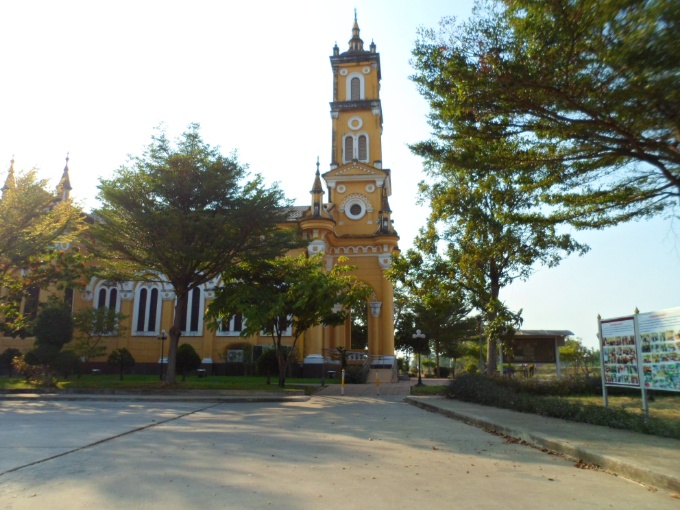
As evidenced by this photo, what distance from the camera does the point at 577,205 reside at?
11688mm

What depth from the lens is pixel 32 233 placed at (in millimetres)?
22391

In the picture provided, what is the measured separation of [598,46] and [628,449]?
581 cm

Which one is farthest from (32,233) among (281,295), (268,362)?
(268,362)

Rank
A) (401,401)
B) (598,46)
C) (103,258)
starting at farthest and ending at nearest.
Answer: (103,258) → (401,401) → (598,46)

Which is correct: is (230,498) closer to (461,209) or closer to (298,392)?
(461,209)

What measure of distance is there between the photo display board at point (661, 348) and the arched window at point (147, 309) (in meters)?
33.6

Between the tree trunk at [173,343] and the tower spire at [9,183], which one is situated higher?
the tower spire at [9,183]

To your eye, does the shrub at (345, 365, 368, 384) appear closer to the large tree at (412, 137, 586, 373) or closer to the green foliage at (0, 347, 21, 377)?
the large tree at (412, 137, 586, 373)

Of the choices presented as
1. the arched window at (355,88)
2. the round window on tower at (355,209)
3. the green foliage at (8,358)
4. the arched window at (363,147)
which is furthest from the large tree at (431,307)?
the green foliage at (8,358)

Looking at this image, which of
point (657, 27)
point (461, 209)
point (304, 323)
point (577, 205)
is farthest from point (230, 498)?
point (304, 323)

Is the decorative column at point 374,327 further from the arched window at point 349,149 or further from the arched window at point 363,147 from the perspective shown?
the arched window at point 349,149

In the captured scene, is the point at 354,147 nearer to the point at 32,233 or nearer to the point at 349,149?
the point at 349,149

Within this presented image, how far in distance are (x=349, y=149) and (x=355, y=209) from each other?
518 cm

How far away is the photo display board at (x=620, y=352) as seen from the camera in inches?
435
